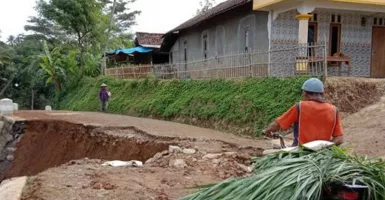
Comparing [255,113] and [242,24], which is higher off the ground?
[242,24]

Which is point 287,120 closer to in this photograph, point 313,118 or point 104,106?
point 313,118

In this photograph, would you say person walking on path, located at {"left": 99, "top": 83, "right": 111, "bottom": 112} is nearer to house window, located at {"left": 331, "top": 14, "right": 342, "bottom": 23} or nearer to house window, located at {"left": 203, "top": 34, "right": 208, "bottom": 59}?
house window, located at {"left": 203, "top": 34, "right": 208, "bottom": 59}

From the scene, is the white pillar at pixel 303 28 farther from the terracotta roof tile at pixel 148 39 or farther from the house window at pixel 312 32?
the terracotta roof tile at pixel 148 39

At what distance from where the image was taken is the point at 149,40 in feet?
112

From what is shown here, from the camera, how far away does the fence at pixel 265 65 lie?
12.9 meters

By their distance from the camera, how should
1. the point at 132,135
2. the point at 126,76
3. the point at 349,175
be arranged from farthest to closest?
the point at 126,76 → the point at 132,135 → the point at 349,175

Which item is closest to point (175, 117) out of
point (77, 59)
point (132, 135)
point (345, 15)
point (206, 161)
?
point (132, 135)

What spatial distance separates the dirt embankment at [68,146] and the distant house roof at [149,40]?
1623 centimetres

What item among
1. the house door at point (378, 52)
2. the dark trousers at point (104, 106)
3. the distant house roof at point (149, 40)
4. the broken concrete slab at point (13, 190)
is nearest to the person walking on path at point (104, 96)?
the dark trousers at point (104, 106)

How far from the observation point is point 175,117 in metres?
17.5

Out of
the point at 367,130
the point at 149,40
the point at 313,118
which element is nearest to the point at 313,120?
the point at 313,118

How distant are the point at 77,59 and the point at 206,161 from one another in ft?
85.1

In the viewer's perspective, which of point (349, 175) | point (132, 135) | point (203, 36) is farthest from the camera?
point (203, 36)

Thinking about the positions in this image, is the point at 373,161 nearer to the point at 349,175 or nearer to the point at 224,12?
the point at 349,175
